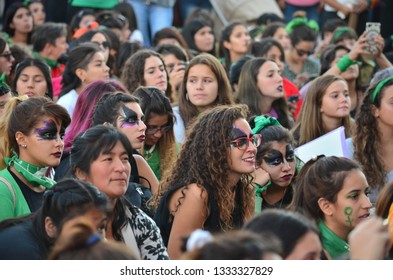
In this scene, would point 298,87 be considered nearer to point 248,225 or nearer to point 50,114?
point 50,114

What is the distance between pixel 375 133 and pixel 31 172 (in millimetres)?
2883

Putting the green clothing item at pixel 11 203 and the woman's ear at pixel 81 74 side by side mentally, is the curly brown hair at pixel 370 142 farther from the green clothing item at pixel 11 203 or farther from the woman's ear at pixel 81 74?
the green clothing item at pixel 11 203

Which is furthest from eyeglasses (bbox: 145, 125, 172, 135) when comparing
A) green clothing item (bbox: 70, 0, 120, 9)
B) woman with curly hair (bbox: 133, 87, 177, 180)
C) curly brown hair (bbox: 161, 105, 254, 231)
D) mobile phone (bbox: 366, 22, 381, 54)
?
green clothing item (bbox: 70, 0, 120, 9)

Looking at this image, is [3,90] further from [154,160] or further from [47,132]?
[47,132]

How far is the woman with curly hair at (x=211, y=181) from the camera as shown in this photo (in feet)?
18.8

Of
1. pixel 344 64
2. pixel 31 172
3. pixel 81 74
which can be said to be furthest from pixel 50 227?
pixel 344 64

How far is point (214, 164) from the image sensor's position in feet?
19.2

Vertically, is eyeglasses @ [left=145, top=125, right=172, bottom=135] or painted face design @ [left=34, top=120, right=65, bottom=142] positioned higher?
painted face design @ [left=34, top=120, right=65, bottom=142]

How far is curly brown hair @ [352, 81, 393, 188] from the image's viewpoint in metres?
7.17

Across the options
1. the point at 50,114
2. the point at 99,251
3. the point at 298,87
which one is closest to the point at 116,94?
the point at 50,114

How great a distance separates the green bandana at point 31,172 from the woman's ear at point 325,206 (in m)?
1.46

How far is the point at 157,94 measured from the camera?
24.1 ft

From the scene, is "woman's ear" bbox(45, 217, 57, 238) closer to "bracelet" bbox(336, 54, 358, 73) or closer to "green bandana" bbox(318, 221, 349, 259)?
"green bandana" bbox(318, 221, 349, 259)
